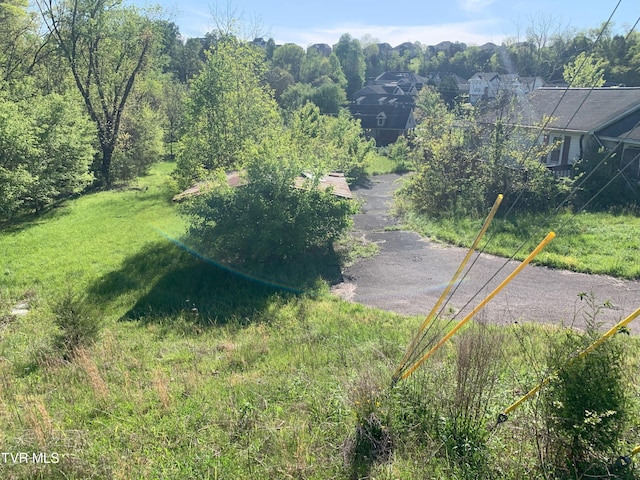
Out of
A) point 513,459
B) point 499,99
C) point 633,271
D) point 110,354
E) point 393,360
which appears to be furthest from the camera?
point 499,99

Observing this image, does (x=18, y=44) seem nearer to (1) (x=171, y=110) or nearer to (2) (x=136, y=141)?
(2) (x=136, y=141)

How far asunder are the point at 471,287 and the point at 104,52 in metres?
25.7

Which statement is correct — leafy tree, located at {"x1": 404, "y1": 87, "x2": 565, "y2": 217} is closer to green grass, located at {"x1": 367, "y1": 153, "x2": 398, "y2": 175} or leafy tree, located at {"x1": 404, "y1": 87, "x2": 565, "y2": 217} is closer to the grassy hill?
the grassy hill

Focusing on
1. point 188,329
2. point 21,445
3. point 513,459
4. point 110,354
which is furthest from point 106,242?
point 513,459

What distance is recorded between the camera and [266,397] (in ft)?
16.1

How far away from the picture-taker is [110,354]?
264 inches

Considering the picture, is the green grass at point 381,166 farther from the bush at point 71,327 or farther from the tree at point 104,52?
the bush at point 71,327

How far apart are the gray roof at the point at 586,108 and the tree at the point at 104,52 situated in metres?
22.2

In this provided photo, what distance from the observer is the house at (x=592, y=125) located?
18422mm

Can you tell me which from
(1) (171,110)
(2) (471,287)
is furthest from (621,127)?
(1) (171,110)

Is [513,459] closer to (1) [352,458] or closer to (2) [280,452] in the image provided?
(1) [352,458]

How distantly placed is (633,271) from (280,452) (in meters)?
9.94

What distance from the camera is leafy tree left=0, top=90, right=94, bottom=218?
16.2 meters

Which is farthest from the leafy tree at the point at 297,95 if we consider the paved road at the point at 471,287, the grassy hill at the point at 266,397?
the grassy hill at the point at 266,397
